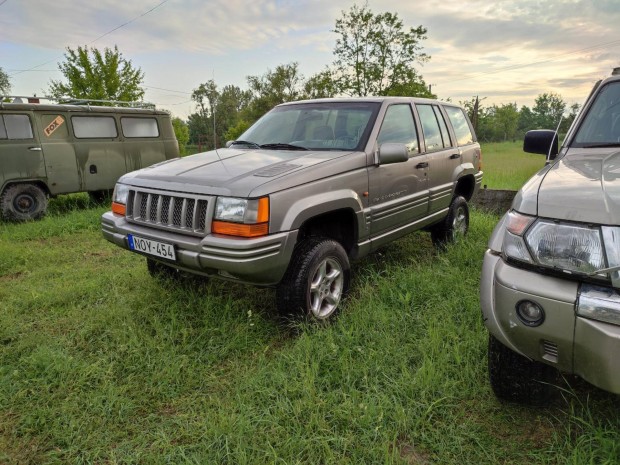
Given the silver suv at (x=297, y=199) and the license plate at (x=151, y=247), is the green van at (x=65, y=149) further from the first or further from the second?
the license plate at (x=151, y=247)

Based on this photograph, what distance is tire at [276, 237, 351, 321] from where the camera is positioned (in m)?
2.69

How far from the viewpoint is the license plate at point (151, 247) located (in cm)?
264

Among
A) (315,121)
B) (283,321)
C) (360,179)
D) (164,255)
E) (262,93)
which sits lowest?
(283,321)

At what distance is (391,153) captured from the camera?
10.2 feet

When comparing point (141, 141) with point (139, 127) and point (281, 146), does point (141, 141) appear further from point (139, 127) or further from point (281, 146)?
point (281, 146)

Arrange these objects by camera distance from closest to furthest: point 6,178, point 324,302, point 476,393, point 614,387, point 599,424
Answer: point 614,387 < point 599,424 < point 476,393 < point 324,302 < point 6,178

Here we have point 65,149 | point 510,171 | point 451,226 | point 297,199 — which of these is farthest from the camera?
point 510,171

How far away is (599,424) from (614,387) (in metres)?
0.55

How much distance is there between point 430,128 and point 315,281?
230 cm

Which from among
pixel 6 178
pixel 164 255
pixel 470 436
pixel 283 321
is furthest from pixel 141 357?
pixel 6 178

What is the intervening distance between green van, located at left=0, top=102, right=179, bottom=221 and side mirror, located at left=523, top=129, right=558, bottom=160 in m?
7.65

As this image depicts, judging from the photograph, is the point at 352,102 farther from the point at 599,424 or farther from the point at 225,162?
the point at 599,424

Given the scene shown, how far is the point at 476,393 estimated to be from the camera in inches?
83.5

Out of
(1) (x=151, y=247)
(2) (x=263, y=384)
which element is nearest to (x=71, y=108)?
(1) (x=151, y=247)
